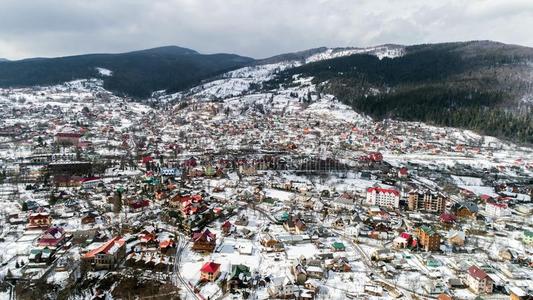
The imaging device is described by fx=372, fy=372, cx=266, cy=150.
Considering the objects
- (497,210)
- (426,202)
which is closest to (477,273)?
(426,202)

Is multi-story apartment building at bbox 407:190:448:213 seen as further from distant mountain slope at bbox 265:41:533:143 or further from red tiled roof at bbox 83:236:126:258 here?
distant mountain slope at bbox 265:41:533:143

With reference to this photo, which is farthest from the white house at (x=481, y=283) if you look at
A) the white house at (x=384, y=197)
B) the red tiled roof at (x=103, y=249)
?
the red tiled roof at (x=103, y=249)

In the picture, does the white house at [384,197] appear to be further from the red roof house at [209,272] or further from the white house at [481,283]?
the red roof house at [209,272]

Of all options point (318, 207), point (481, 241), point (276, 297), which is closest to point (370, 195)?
point (318, 207)

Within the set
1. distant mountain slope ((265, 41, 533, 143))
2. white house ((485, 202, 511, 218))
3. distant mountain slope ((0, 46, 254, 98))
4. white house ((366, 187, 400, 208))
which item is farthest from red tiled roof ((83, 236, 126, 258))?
distant mountain slope ((0, 46, 254, 98))

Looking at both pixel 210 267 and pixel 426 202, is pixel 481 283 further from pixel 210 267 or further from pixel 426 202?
pixel 426 202
